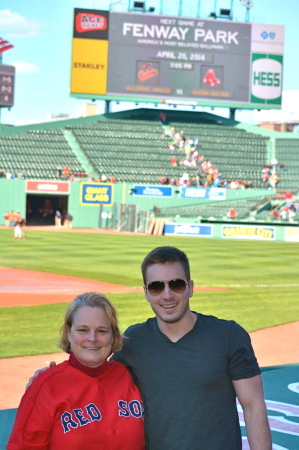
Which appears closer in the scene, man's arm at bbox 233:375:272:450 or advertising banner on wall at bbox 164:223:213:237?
man's arm at bbox 233:375:272:450

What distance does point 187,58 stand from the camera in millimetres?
55844

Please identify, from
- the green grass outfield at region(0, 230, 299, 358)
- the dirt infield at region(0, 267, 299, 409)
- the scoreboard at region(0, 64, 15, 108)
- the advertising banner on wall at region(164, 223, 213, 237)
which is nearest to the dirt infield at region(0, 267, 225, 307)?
the dirt infield at region(0, 267, 299, 409)

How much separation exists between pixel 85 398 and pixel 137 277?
1780cm

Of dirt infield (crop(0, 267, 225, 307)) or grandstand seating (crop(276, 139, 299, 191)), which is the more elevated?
grandstand seating (crop(276, 139, 299, 191))

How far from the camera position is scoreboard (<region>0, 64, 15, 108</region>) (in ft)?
202

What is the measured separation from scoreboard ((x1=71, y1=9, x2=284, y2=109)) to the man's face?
52.0 meters

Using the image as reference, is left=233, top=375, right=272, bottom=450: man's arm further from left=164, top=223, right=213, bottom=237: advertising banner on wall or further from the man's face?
left=164, top=223, right=213, bottom=237: advertising banner on wall

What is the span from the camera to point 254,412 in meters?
3.63

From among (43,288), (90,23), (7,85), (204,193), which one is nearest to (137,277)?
(43,288)

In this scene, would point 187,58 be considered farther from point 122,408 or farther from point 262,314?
point 122,408

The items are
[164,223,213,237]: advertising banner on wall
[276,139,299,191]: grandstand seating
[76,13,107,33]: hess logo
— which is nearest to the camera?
[164,223,213,237]: advertising banner on wall

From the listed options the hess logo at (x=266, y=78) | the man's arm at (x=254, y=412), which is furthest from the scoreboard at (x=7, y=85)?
the man's arm at (x=254, y=412)

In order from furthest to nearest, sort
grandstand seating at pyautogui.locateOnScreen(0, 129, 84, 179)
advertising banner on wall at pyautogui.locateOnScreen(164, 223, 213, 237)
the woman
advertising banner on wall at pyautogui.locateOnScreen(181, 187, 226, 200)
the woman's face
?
1. grandstand seating at pyautogui.locateOnScreen(0, 129, 84, 179)
2. advertising banner on wall at pyautogui.locateOnScreen(181, 187, 226, 200)
3. advertising banner on wall at pyautogui.locateOnScreen(164, 223, 213, 237)
4. the woman's face
5. the woman

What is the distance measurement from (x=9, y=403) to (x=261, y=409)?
15.0ft
